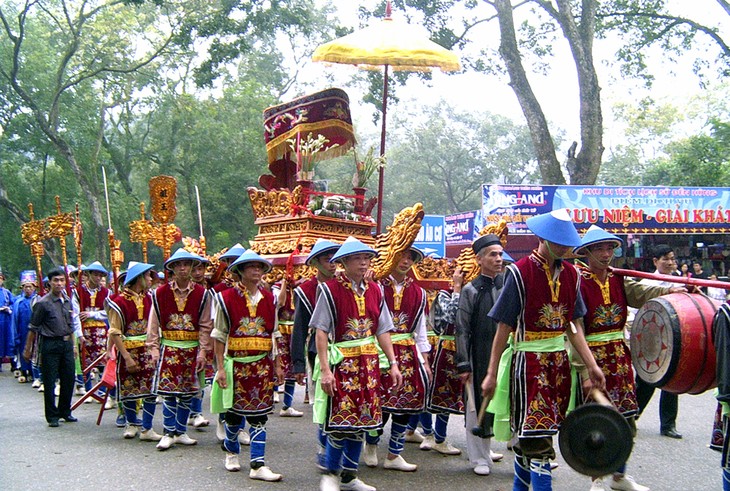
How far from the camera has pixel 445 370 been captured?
649 cm

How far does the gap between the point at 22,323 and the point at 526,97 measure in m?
11.9

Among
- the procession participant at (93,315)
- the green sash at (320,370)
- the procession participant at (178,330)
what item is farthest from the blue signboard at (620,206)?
the green sash at (320,370)

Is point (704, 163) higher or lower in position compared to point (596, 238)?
higher

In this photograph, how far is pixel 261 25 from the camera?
1738 cm

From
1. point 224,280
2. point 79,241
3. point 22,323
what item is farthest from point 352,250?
point 22,323

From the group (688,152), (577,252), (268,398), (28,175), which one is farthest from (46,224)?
(688,152)

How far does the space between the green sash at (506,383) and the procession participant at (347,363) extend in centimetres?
98

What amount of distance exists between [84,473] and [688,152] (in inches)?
865

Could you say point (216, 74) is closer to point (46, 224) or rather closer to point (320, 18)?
point (46, 224)

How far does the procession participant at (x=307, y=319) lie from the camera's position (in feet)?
18.6

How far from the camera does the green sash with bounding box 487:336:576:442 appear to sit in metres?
4.41

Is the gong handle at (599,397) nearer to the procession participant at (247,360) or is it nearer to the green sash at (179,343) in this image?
the procession participant at (247,360)

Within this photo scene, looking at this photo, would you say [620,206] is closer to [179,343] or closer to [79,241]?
[79,241]

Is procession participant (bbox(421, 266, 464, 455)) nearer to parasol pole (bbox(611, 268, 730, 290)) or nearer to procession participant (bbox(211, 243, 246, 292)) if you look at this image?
parasol pole (bbox(611, 268, 730, 290))
